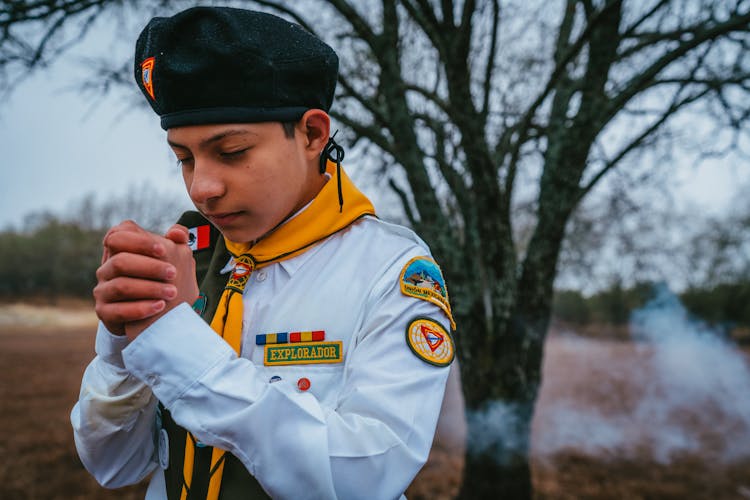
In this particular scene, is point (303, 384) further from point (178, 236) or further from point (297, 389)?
point (178, 236)

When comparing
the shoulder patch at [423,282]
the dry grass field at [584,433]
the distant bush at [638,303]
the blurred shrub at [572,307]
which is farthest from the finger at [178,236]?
the blurred shrub at [572,307]

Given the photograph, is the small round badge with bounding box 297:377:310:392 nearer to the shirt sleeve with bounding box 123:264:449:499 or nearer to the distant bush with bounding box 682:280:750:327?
the shirt sleeve with bounding box 123:264:449:499

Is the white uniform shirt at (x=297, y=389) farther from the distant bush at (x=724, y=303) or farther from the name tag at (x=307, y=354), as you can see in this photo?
the distant bush at (x=724, y=303)

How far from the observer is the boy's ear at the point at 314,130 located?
1210 mm

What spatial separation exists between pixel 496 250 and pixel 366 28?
2060 millimetres

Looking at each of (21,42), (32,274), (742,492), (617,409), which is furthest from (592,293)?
(32,274)

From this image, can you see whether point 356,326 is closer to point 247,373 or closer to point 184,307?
point 247,373

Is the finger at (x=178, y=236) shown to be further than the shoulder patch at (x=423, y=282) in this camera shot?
No

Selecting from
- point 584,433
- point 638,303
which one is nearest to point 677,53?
point 584,433

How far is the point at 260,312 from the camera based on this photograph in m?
1.27

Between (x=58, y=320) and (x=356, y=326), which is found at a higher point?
(x=356, y=326)

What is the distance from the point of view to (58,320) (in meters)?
22.7

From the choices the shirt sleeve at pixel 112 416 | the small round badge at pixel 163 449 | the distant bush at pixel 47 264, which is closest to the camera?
the shirt sleeve at pixel 112 416

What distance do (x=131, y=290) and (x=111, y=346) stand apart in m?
0.29
